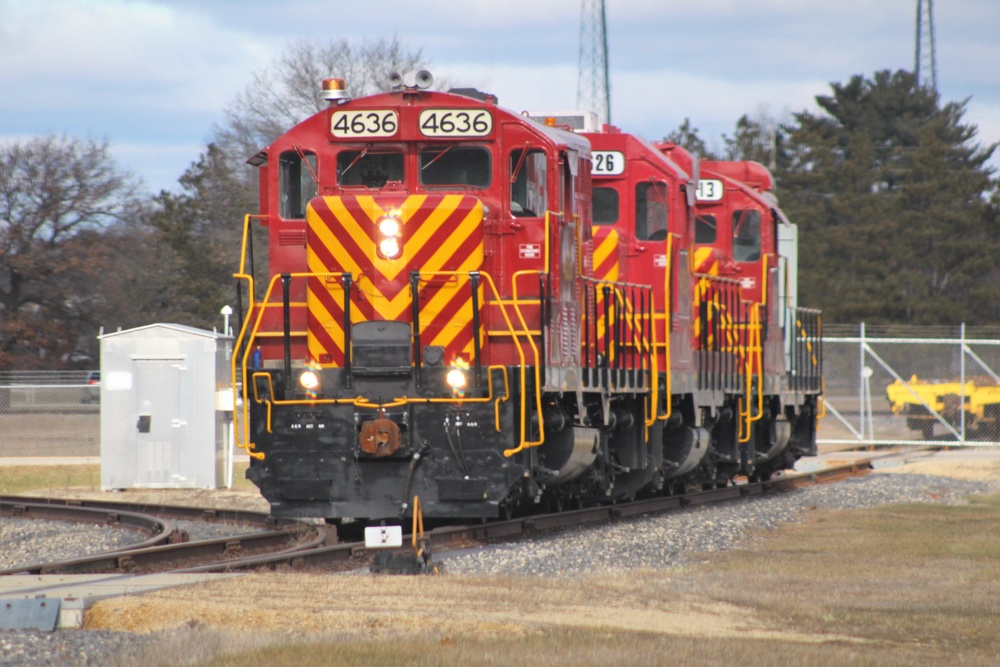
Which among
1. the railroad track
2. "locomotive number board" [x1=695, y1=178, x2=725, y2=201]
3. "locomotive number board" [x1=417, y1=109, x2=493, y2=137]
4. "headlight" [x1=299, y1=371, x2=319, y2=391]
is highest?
"locomotive number board" [x1=695, y1=178, x2=725, y2=201]

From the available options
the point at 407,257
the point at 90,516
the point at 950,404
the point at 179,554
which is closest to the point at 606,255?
the point at 407,257

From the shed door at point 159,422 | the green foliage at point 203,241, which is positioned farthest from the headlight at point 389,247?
the green foliage at point 203,241

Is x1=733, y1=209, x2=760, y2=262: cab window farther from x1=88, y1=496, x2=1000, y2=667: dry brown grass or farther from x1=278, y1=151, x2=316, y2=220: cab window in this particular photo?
x1=88, y1=496, x2=1000, y2=667: dry brown grass

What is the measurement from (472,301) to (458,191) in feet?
3.65

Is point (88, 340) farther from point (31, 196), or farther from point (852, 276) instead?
point (852, 276)

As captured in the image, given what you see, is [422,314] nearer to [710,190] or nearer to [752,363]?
[710,190]

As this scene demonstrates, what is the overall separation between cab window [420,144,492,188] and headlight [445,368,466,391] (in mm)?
1732

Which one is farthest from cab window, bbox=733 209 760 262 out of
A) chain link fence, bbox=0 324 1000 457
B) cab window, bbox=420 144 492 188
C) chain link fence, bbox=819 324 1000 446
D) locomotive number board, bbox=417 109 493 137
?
chain link fence, bbox=819 324 1000 446

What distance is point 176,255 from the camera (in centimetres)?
5412

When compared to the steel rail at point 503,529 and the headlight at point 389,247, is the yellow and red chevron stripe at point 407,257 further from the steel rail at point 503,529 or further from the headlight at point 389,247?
the steel rail at point 503,529

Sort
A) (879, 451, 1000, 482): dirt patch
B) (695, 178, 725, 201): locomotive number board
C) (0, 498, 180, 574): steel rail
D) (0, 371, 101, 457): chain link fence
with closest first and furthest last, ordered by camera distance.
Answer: (0, 498, 180, 574): steel rail < (695, 178, 725, 201): locomotive number board < (879, 451, 1000, 482): dirt patch < (0, 371, 101, 457): chain link fence

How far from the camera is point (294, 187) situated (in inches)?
500

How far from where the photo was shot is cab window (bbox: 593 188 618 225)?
16.1 meters

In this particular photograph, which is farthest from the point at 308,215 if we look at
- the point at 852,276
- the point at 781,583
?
the point at 852,276
